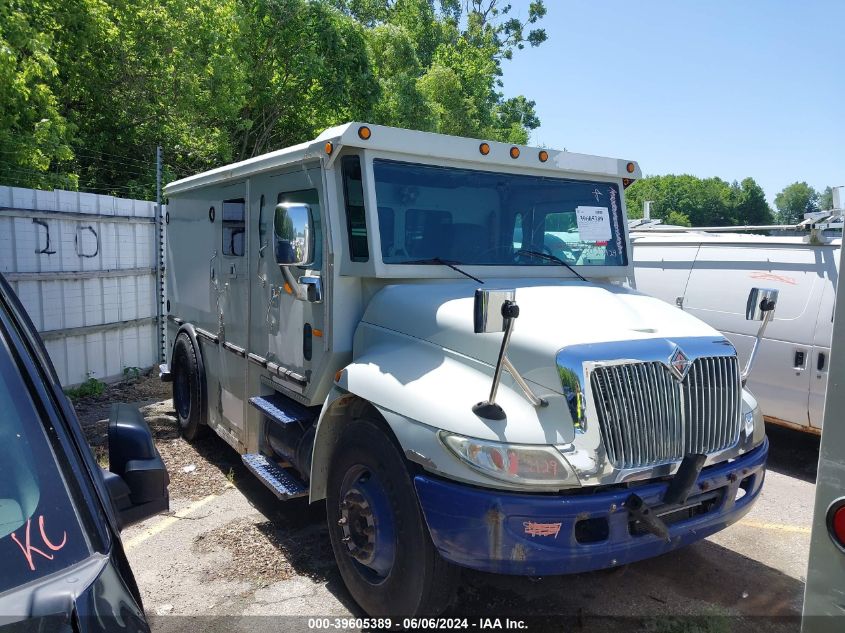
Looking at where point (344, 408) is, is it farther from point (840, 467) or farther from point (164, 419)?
point (164, 419)

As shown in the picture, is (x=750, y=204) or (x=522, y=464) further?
(x=750, y=204)

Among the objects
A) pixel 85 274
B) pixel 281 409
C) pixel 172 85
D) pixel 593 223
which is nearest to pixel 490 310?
pixel 593 223

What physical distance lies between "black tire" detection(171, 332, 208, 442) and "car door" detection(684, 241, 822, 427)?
17.1ft

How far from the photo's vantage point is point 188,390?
6.79m

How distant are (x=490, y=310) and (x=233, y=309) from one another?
3.30 metres

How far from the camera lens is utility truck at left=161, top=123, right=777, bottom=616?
3020mm

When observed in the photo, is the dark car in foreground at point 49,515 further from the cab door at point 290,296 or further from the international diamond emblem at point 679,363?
the international diamond emblem at point 679,363

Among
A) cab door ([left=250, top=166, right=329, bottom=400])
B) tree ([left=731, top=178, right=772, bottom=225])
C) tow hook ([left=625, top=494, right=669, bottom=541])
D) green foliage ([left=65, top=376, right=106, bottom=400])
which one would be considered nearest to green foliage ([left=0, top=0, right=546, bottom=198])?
green foliage ([left=65, top=376, right=106, bottom=400])

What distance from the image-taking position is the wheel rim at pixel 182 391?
22.4 feet

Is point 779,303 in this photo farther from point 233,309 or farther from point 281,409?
point 233,309

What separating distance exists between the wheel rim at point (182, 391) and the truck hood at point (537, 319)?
3484mm

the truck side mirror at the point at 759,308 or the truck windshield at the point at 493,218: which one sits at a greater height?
the truck windshield at the point at 493,218

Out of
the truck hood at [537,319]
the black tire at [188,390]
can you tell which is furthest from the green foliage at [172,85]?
the truck hood at [537,319]

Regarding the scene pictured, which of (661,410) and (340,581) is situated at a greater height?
(661,410)
